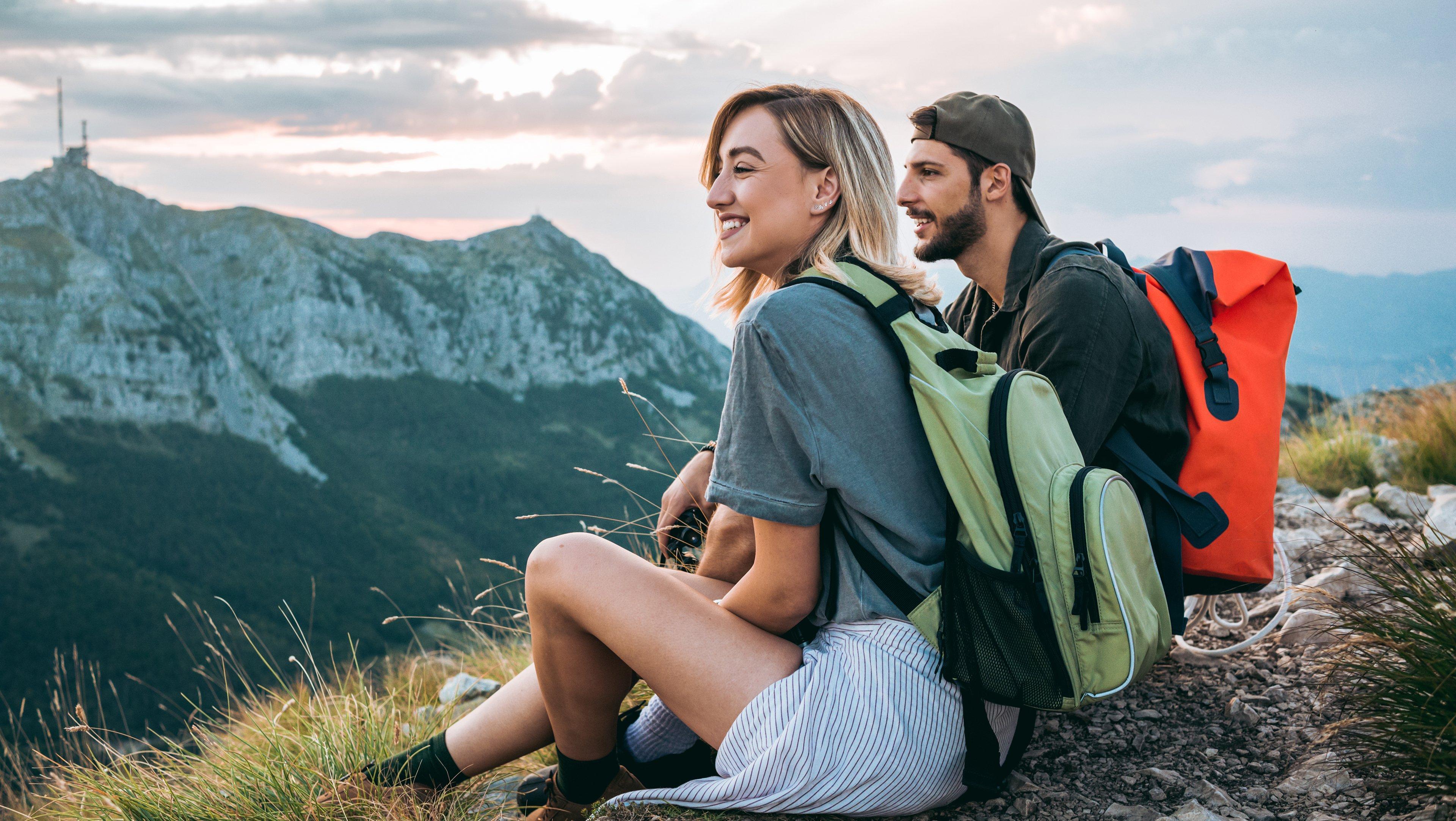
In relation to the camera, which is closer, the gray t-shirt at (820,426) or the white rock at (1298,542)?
the gray t-shirt at (820,426)

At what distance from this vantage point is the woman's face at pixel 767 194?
2105 mm

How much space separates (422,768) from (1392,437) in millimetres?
7889

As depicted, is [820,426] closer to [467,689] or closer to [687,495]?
[687,495]

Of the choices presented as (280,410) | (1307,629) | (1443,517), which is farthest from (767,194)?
(280,410)

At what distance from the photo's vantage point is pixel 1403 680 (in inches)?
81.6

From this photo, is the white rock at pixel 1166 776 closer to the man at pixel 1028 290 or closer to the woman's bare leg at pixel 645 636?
the man at pixel 1028 290

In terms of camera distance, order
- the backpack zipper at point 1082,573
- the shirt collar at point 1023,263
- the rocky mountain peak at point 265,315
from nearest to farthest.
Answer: the backpack zipper at point 1082,573 → the shirt collar at point 1023,263 → the rocky mountain peak at point 265,315

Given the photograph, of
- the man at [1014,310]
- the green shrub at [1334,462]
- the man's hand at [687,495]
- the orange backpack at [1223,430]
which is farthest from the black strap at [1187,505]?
the green shrub at [1334,462]

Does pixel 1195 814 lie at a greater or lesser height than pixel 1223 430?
lesser

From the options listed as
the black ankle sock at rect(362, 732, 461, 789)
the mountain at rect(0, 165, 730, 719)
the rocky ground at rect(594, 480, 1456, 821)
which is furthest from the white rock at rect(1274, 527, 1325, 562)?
the mountain at rect(0, 165, 730, 719)

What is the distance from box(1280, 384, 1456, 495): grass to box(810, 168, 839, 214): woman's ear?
15.2ft

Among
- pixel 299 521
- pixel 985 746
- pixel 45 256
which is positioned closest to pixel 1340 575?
pixel 985 746

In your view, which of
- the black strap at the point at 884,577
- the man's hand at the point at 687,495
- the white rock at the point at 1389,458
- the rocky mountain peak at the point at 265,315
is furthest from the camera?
the rocky mountain peak at the point at 265,315

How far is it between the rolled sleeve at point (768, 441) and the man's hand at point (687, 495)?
2.59ft
